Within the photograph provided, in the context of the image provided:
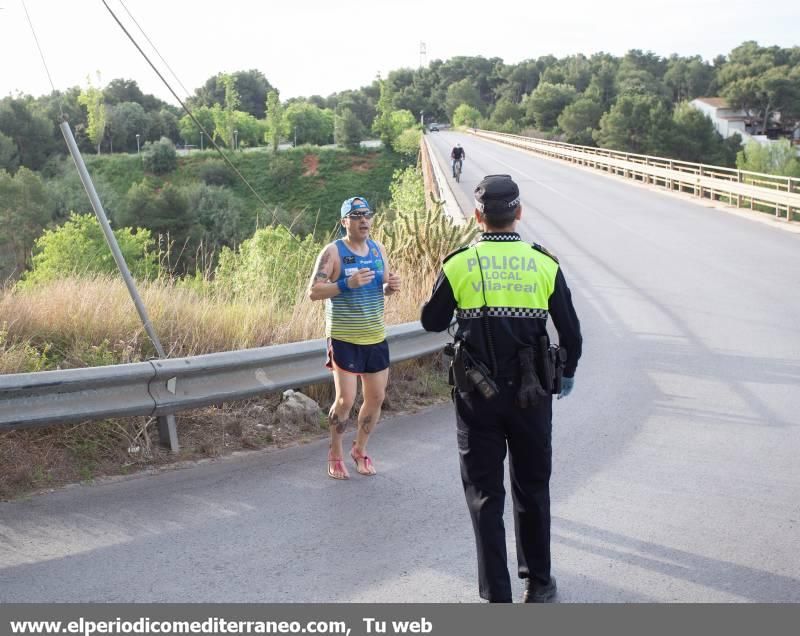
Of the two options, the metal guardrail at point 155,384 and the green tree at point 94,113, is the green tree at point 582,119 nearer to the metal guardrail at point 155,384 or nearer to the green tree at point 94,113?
the green tree at point 94,113

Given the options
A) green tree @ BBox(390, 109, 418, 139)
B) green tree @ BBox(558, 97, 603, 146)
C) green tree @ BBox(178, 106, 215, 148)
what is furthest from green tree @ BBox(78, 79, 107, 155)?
green tree @ BBox(558, 97, 603, 146)

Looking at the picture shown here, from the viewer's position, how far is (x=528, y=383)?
13.7ft

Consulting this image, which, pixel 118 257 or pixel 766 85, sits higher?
pixel 118 257

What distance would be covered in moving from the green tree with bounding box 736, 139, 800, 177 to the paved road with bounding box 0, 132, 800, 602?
94.0m

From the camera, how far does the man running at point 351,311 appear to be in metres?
6.01

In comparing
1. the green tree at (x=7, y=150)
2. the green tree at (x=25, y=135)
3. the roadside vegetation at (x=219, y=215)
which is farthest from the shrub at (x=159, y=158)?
the green tree at (x=7, y=150)

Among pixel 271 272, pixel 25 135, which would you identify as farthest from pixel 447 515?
pixel 25 135

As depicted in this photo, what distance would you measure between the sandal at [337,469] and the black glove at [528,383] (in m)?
2.20

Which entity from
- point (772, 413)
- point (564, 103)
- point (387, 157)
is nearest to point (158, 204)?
point (387, 157)

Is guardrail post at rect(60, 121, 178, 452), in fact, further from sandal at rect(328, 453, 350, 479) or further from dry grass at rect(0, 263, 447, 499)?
sandal at rect(328, 453, 350, 479)

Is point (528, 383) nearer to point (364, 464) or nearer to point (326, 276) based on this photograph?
point (326, 276)

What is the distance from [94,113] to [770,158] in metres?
77.3

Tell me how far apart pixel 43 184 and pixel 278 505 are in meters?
57.8

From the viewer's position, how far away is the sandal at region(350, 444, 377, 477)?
6207 millimetres
